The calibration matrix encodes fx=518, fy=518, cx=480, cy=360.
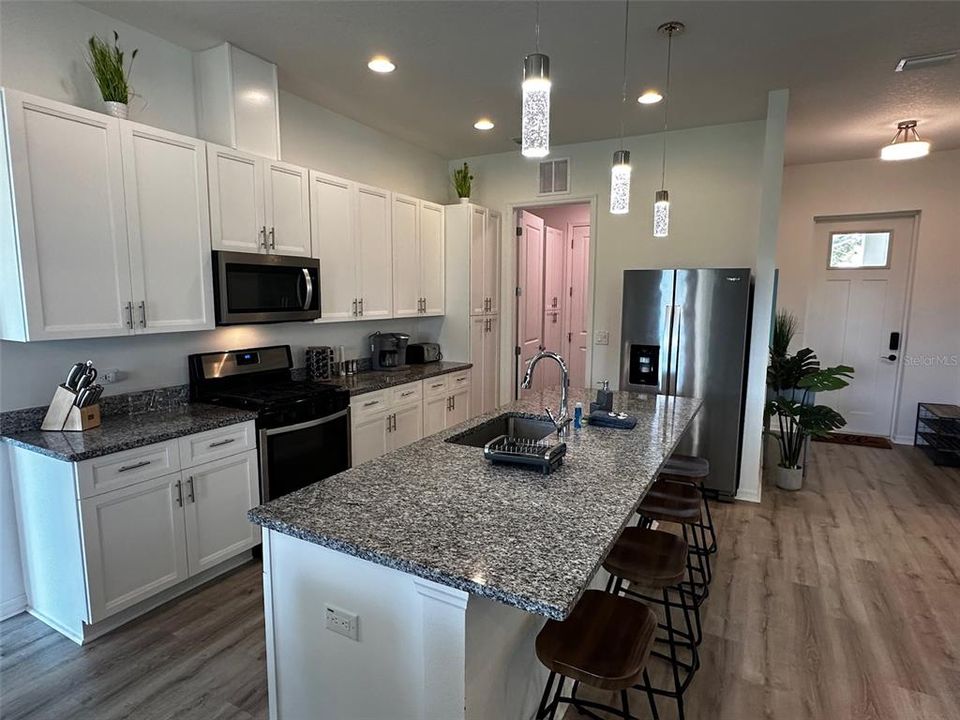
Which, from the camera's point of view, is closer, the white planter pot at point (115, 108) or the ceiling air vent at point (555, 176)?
the white planter pot at point (115, 108)

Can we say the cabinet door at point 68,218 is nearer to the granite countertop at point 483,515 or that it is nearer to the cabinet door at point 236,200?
the cabinet door at point 236,200

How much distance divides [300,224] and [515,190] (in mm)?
2387

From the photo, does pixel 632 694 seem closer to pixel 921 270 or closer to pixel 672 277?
pixel 672 277

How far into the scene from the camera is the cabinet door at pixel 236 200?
2811 mm

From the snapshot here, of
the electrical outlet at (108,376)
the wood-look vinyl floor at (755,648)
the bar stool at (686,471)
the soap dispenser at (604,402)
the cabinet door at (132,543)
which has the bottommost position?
the wood-look vinyl floor at (755,648)

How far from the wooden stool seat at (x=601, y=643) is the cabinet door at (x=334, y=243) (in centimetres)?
269

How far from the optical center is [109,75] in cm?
242

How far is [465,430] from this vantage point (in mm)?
2355

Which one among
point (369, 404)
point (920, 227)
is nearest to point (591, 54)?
point (369, 404)

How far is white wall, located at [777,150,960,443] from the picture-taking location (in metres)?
5.05

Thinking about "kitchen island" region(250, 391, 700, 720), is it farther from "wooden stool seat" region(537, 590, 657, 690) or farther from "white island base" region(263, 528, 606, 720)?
"wooden stool seat" region(537, 590, 657, 690)

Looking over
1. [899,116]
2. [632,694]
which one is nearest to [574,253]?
[899,116]

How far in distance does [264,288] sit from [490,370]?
8.52 ft

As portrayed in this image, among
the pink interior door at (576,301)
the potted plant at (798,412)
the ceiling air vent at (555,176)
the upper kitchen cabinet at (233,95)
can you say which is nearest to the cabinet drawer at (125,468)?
the upper kitchen cabinet at (233,95)
